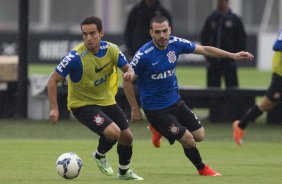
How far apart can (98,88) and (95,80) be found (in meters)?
0.10

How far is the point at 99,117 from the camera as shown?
11.9 metres

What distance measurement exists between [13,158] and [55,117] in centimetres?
278

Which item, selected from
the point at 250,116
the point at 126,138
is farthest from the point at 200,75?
the point at 126,138

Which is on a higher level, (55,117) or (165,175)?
(55,117)

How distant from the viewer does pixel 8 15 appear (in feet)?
151

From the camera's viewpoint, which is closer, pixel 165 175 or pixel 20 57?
pixel 165 175

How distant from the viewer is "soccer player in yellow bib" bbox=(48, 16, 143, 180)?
11.8 metres

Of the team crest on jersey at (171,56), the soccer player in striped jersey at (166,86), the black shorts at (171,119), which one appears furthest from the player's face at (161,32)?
the black shorts at (171,119)

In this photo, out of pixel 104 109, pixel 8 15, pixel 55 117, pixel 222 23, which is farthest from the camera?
pixel 8 15

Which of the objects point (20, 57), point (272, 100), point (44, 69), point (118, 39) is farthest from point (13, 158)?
point (118, 39)

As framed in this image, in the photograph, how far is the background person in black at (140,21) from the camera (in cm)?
2009

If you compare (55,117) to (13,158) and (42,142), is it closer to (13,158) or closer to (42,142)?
(13,158)

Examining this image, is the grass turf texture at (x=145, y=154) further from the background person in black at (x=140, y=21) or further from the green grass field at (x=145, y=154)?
the background person in black at (x=140, y=21)

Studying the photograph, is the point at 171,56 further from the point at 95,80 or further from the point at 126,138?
the point at 126,138
